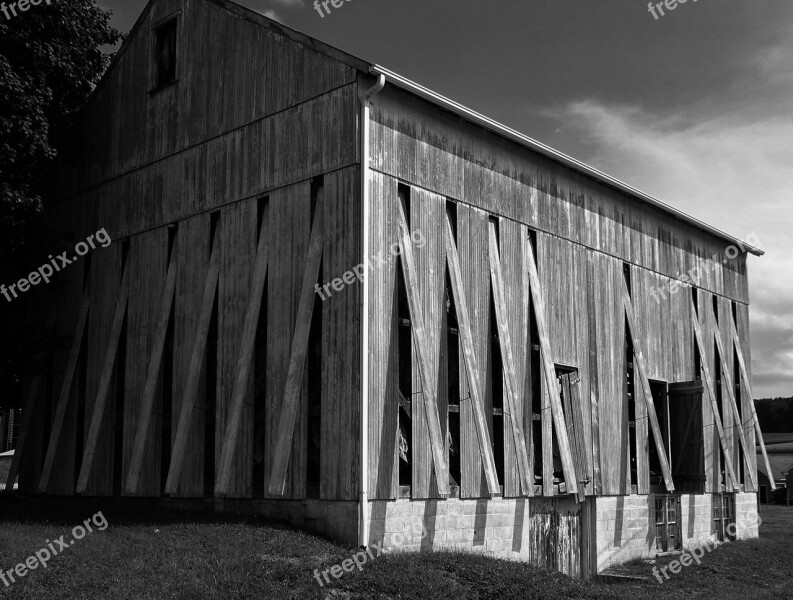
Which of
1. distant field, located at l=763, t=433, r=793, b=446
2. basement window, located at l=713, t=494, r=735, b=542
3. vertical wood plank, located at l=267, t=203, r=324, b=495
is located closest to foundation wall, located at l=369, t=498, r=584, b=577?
vertical wood plank, located at l=267, t=203, r=324, b=495

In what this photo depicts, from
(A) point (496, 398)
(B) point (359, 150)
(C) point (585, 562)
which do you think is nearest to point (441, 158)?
(B) point (359, 150)

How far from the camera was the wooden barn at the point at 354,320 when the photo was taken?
20.0 meters

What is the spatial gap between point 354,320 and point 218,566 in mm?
5615

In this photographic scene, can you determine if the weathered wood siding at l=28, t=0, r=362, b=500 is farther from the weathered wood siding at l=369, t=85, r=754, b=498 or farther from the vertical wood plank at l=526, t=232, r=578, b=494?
the vertical wood plank at l=526, t=232, r=578, b=494

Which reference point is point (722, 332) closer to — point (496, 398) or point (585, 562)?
point (585, 562)

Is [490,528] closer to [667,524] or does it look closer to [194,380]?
[194,380]

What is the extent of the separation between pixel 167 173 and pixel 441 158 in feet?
25.0

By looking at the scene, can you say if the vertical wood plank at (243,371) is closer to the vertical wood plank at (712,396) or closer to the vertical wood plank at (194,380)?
the vertical wood plank at (194,380)

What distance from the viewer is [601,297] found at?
27.3m

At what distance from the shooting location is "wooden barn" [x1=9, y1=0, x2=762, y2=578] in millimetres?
20000

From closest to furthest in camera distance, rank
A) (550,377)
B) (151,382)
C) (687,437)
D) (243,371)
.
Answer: (243,371), (151,382), (550,377), (687,437)

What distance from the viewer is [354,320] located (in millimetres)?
19500

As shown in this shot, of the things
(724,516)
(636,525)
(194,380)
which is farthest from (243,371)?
(724,516)

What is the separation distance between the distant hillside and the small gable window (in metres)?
98.5
